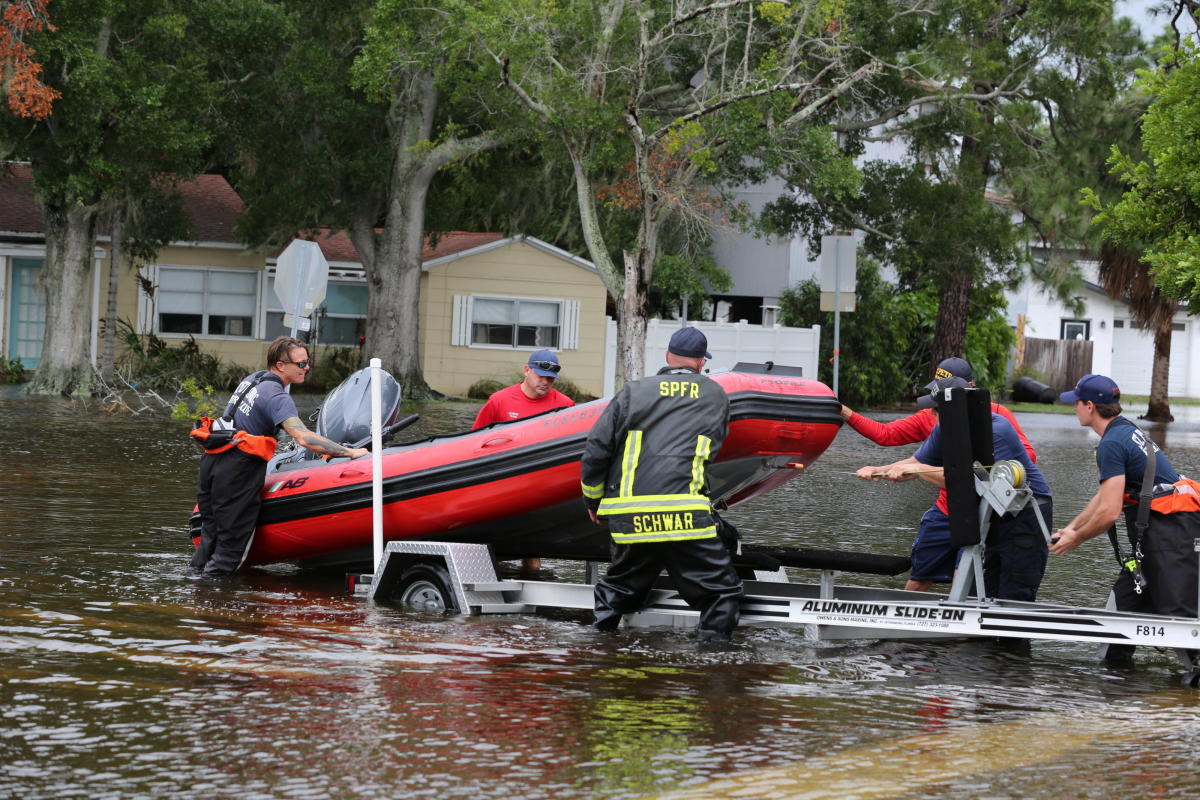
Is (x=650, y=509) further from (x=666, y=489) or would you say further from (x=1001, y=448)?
(x=1001, y=448)

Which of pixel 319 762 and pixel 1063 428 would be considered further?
pixel 1063 428

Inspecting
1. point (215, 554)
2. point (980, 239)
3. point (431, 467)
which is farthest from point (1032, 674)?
point (980, 239)

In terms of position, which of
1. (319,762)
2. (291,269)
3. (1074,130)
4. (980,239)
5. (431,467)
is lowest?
(319,762)

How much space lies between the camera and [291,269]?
65.3ft

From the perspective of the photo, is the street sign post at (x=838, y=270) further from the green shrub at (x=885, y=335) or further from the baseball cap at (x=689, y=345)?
the baseball cap at (x=689, y=345)

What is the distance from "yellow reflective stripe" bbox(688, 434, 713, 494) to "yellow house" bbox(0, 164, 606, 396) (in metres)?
25.7

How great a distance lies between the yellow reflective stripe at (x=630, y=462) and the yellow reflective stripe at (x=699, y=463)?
28 centimetres

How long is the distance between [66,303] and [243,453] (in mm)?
18492

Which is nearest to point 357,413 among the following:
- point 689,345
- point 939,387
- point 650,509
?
point 689,345

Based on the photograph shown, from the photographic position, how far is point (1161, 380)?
3644 centimetres

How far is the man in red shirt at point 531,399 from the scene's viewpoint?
34.4ft

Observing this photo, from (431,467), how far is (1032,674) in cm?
359

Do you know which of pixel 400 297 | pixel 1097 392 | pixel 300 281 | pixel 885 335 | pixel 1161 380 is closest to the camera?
pixel 1097 392

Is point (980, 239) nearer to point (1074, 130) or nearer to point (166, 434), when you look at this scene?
point (1074, 130)
